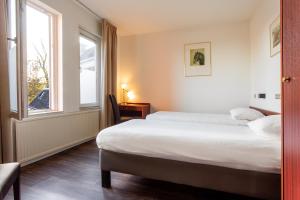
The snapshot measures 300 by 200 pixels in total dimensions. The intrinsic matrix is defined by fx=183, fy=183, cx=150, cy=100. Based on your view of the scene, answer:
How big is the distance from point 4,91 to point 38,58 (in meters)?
1.01

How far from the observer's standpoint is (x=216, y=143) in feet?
4.87

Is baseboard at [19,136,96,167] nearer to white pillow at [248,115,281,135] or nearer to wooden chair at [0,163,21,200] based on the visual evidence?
wooden chair at [0,163,21,200]

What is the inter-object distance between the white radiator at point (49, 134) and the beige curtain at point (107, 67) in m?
0.34

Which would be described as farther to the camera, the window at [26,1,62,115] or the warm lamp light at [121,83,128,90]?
the warm lamp light at [121,83,128,90]

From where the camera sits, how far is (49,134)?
2730mm

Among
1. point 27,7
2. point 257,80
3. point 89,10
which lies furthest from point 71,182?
point 257,80

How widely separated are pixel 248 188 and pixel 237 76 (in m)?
3.04

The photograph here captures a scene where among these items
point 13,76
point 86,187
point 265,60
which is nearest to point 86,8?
point 13,76

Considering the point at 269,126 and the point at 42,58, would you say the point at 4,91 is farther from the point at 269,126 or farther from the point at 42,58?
the point at 269,126

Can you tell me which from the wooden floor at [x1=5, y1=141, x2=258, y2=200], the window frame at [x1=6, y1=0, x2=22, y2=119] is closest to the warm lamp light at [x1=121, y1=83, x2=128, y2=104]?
the wooden floor at [x1=5, y1=141, x2=258, y2=200]

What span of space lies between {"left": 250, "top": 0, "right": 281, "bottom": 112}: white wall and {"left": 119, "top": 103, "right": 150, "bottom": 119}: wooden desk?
226cm

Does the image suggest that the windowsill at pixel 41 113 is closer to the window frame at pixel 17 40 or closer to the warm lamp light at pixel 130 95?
the window frame at pixel 17 40

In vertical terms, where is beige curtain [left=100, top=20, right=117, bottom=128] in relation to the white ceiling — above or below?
below

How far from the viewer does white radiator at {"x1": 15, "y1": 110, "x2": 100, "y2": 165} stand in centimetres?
234
